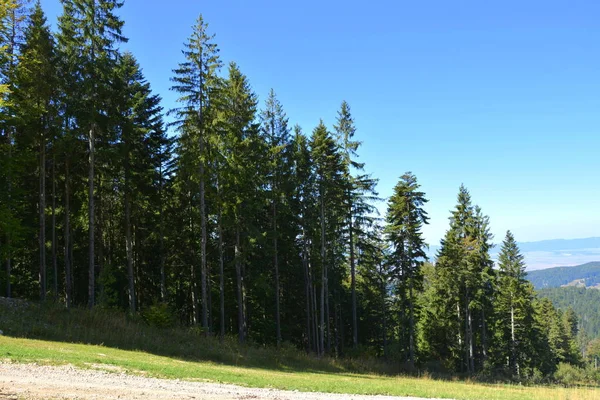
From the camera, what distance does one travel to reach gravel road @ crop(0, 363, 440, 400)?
7.41m

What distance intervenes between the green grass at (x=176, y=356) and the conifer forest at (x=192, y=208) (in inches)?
93.6

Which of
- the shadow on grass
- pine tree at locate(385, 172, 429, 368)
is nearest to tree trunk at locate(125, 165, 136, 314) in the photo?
the shadow on grass

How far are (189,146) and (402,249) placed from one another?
20.6m

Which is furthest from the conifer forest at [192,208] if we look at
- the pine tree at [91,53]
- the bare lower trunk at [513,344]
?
the bare lower trunk at [513,344]

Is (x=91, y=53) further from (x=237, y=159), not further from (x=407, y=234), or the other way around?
(x=407, y=234)

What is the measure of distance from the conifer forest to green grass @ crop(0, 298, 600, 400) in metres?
2.38

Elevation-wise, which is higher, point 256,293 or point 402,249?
point 402,249

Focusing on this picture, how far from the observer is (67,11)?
1938 centimetres

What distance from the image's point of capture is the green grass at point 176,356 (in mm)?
11953

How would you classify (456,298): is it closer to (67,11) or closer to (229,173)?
(229,173)

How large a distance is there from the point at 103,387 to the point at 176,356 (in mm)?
10003

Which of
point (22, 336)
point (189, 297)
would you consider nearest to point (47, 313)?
point (22, 336)

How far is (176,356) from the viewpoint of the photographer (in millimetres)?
17844

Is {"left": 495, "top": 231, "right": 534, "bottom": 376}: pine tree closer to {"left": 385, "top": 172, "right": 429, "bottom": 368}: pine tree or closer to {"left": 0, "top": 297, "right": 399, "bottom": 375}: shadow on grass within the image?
{"left": 385, "top": 172, "right": 429, "bottom": 368}: pine tree
